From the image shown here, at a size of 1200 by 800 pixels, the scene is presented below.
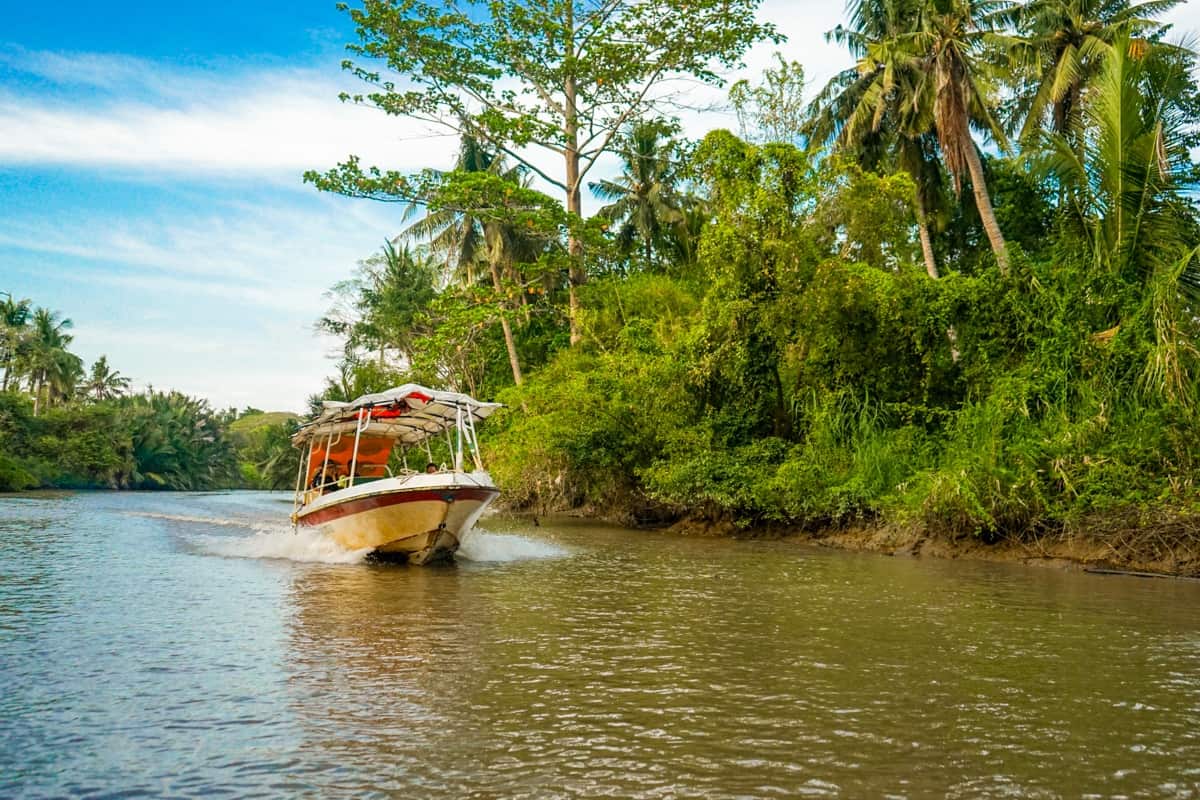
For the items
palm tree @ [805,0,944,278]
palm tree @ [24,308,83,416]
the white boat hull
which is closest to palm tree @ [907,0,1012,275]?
palm tree @ [805,0,944,278]

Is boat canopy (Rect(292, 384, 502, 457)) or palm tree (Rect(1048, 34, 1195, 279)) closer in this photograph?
boat canopy (Rect(292, 384, 502, 457))

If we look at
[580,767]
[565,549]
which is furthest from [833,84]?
[580,767]

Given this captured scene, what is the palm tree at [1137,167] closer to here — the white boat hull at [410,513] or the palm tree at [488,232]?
the white boat hull at [410,513]

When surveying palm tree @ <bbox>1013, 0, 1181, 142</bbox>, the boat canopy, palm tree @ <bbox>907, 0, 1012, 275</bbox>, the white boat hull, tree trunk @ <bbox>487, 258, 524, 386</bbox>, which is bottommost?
the white boat hull

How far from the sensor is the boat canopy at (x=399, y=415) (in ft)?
48.0

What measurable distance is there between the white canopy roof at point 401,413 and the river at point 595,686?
114 inches

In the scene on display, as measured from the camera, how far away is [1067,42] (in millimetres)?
26297

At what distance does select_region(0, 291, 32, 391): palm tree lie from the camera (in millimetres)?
59156

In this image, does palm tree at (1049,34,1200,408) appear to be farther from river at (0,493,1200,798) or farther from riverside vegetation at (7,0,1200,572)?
river at (0,493,1200,798)

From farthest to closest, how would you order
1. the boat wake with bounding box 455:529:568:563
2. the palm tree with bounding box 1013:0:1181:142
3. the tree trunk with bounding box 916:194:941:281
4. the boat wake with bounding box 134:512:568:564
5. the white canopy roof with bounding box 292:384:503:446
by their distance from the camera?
the tree trunk with bounding box 916:194:941:281 → the palm tree with bounding box 1013:0:1181:142 → the boat wake with bounding box 455:529:568:563 → the boat wake with bounding box 134:512:568:564 → the white canopy roof with bounding box 292:384:503:446

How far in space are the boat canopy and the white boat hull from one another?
116cm

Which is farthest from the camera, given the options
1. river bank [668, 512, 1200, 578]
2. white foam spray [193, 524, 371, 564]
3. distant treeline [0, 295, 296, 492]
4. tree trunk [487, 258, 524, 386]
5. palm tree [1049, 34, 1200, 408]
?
distant treeline [0, 295, 296, 492]

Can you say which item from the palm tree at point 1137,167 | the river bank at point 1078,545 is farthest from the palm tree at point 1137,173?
the river bank at point 1078,545

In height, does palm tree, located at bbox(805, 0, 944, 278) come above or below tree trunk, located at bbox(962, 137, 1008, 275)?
above
